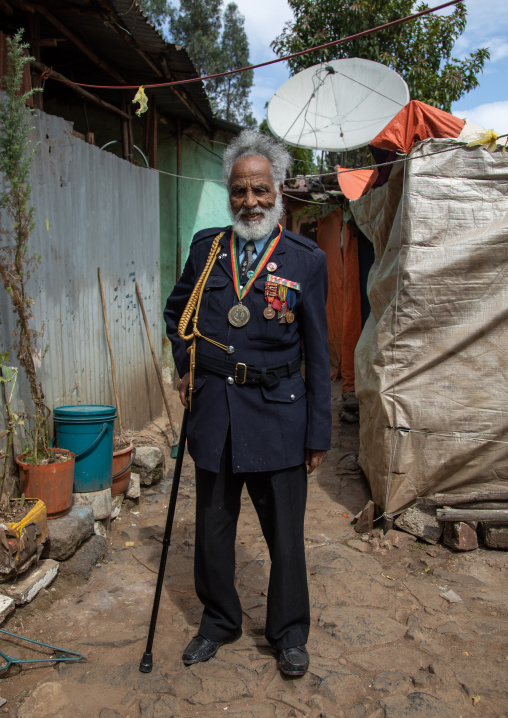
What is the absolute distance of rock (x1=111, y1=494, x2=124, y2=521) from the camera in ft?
13.9

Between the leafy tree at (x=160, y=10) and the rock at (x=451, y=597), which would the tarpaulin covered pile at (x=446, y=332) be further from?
the leafy tree at (x=160, y=10)

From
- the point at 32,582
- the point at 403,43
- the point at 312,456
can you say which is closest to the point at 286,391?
the point at 312,456

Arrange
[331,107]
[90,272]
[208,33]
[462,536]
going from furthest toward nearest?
1. [208,33]
2. [331,107]
3. [90,272]
4. [462,536]

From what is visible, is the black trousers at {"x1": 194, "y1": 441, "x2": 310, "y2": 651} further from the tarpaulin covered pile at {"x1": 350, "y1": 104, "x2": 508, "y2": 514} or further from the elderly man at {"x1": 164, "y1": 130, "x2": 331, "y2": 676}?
the tarpaulin covered pile at {"x1": 350, "y1": 104, "x2": 508, "y2": 514}

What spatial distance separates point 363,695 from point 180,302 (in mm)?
1859

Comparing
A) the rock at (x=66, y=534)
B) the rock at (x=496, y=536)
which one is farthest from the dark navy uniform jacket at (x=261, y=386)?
the rock at (x=496, y=536)

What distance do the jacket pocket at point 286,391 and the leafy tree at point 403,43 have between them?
→ 10.4 meters

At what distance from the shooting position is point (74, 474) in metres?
3.84

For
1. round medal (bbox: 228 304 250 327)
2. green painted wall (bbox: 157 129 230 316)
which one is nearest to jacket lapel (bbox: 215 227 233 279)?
round medal (bbox: 228 304 250 327)

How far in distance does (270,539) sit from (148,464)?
2.62 m

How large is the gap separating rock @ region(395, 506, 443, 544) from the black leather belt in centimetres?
203

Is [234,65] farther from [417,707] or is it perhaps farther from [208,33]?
[417,707]

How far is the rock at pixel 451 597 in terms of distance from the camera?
124 inches

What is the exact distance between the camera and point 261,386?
2328 mm
